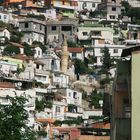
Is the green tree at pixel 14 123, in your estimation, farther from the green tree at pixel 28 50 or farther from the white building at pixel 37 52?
the white building at pixel 37 52

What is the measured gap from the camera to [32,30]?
84625 millimetres

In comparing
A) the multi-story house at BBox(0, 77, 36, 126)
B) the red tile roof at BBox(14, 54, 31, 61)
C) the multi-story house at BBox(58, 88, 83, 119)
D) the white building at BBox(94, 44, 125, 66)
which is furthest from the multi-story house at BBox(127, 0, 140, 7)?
the multi-story house at BBox(0, 77, 36, 126)

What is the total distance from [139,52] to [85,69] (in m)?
66.9

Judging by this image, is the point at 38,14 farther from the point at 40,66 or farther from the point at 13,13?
the point at 40,66


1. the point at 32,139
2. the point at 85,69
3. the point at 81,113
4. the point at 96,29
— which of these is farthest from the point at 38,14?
the point at 32,139

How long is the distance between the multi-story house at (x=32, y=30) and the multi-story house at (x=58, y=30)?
0.78 metres

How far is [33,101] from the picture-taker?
60031mm

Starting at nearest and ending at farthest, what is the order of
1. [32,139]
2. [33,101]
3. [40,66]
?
[32,139], [33,101], [40,66]

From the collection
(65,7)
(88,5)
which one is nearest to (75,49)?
(65,7)

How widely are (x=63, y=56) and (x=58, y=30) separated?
12838 millimetres

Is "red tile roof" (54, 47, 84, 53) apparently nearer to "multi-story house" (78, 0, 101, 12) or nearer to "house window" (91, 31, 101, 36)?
"house window" (91, 31, 101, 36)

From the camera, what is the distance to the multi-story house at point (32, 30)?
276 ft

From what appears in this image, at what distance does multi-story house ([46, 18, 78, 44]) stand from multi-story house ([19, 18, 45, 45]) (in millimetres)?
777

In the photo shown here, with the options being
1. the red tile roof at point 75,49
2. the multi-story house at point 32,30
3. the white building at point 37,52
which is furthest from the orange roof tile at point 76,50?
the multi-story house at point 32,30
